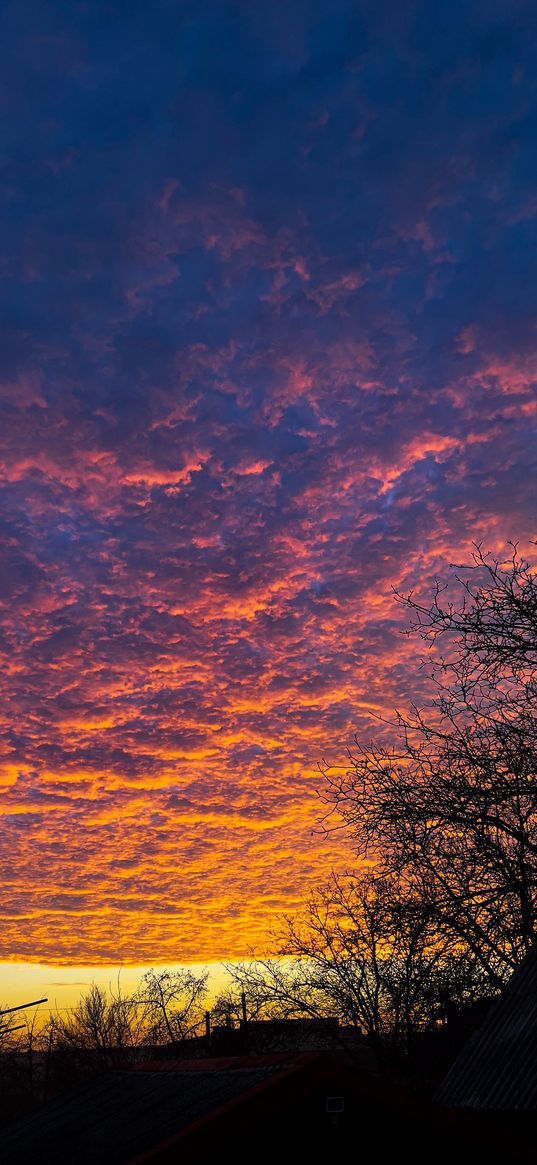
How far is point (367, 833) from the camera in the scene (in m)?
19.3

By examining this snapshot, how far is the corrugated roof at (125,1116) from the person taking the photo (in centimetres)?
1172

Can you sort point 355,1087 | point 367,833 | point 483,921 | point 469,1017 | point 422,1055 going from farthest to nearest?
point 422,1055
point 469,1017
point 483,921
point 367,833
point 355,1087

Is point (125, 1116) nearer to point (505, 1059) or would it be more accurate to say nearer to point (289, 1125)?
point (289, 1125)

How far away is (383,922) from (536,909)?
10.6 ft

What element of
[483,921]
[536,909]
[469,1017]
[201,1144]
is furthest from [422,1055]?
[201,1144]

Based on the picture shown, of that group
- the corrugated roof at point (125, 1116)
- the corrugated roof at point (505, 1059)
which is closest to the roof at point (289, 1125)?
the corrugated roof at point (125, 1116)

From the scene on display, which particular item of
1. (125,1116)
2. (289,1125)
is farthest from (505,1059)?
(125,1116)

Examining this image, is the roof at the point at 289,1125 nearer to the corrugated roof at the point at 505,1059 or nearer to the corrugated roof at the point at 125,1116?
the corrugated roof at the point at 125,1116

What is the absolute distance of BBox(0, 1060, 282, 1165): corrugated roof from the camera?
11.7m

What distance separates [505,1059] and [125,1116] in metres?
5.73

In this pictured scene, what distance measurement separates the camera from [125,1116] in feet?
45.0

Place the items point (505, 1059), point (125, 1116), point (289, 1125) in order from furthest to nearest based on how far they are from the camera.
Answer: point (505, 1059), point (125, 1116), point (289, 1125)

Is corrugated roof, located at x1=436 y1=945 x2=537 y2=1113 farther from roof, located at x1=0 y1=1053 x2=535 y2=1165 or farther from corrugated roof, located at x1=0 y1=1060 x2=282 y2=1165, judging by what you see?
corrugated roof, located at x1=0 y1=1060 x2=282 y2=1165

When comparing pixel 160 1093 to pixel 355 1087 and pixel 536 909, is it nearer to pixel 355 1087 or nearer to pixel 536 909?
pixel 355 1087
